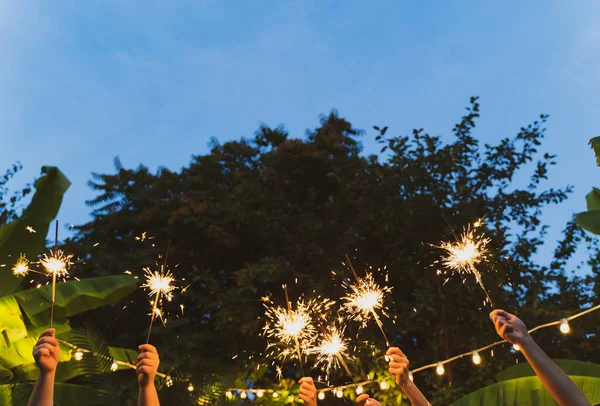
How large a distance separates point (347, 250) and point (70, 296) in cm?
351

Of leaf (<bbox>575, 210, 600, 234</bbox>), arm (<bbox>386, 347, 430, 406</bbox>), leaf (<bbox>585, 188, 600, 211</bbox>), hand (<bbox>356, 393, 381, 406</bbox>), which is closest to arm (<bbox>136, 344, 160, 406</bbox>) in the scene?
hand (<bbox>356, 393, 381, 406</bbox>)

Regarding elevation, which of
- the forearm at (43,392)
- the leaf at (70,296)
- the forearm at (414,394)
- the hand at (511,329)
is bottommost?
the forearm at (414,394)

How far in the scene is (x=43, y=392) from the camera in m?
2.49

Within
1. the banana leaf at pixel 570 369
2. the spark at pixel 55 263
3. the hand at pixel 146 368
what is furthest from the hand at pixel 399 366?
the banana leaf at pixel 570 369

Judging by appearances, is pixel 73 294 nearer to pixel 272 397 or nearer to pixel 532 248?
pixel 272 397

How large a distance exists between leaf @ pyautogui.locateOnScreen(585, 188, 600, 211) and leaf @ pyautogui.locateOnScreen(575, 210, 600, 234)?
2.59ft

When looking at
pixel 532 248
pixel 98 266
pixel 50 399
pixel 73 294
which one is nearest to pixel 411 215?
pixel 532 248

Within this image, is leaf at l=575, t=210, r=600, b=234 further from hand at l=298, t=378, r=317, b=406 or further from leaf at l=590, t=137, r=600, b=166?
hand at l=298, t=378, r=317, b=406

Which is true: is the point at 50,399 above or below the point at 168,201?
below

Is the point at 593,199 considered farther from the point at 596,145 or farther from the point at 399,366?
the point at 399,366

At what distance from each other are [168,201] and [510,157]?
5277 mm

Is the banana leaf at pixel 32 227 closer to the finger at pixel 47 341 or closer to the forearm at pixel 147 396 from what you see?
the finger at pixel 47 341

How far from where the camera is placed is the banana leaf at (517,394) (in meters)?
4.84

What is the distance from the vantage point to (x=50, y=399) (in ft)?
8.29
